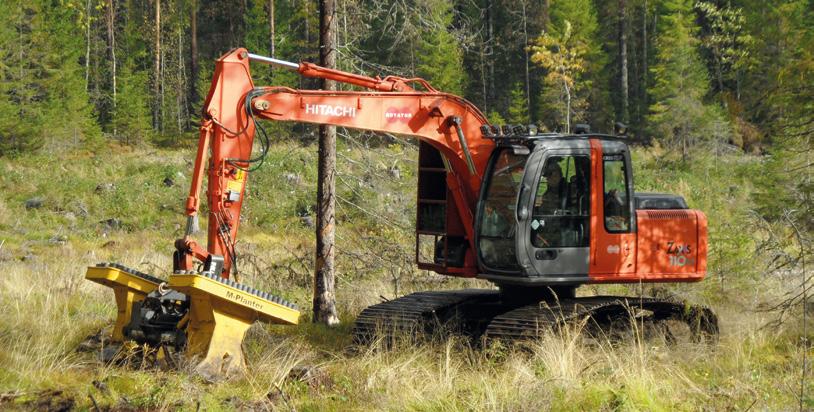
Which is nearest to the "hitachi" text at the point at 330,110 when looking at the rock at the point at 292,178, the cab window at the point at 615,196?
the cab window at the point at 615,196

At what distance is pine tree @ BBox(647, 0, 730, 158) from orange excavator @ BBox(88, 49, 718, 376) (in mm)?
23410

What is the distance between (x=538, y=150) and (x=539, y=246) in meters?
1.04

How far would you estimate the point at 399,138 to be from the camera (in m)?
13.8

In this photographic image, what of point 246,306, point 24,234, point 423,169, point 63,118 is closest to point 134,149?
point 63,118

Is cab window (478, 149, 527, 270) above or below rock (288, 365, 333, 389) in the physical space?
above

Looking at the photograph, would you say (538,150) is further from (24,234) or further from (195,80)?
(195,80)

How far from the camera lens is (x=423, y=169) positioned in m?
12.0

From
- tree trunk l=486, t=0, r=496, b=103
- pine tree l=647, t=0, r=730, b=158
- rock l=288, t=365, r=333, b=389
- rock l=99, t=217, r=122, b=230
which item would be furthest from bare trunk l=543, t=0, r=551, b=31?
rock l=288, t=365, r=333, b=389

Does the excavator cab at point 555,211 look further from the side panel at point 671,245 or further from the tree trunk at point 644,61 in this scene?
the tree trunk at point 644,61

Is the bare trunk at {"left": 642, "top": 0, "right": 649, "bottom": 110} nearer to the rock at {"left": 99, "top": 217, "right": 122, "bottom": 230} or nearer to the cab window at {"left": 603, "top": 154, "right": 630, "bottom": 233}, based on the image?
the rock at {"left": 99, "top": 217, "right": 122, "bottom": 230}

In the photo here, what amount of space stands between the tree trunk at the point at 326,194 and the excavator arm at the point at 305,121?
145cm

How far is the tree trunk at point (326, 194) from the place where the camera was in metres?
12.5

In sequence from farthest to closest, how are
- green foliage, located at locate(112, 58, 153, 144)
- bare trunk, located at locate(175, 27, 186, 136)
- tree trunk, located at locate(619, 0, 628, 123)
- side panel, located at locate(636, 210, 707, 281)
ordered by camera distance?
bare trunk, located at locate(175, 27, 186, 136) < tree trunk, located at locate(619, 0, 628, 123) < green foliage, located at locate(112, 58, 153, 144) < side panel, located at locate(636, 210, 707, 281)

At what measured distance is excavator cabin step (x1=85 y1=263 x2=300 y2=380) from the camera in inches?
352
